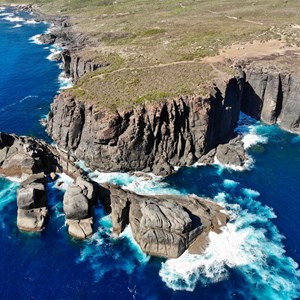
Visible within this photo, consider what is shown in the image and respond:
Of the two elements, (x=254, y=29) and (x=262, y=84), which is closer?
(x=262, y=84)

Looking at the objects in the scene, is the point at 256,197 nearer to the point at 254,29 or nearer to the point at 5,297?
the point at 5,297

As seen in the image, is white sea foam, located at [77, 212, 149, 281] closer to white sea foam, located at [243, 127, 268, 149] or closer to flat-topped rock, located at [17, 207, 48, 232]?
flat-topped rock, located at [17, 207, 48, 232]

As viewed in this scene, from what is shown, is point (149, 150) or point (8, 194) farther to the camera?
point (149, 150)

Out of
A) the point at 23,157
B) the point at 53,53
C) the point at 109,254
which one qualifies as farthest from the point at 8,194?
the point at 53,53

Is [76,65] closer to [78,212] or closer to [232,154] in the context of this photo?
[232,154]

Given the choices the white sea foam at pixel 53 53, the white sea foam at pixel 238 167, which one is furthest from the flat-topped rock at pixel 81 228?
the white sea foam at pixel 53 53

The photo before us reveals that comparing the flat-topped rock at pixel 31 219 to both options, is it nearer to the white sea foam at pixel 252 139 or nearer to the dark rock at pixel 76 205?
the dark rock at pixel 76 205

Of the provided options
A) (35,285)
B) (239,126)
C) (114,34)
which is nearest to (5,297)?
(35,285)
